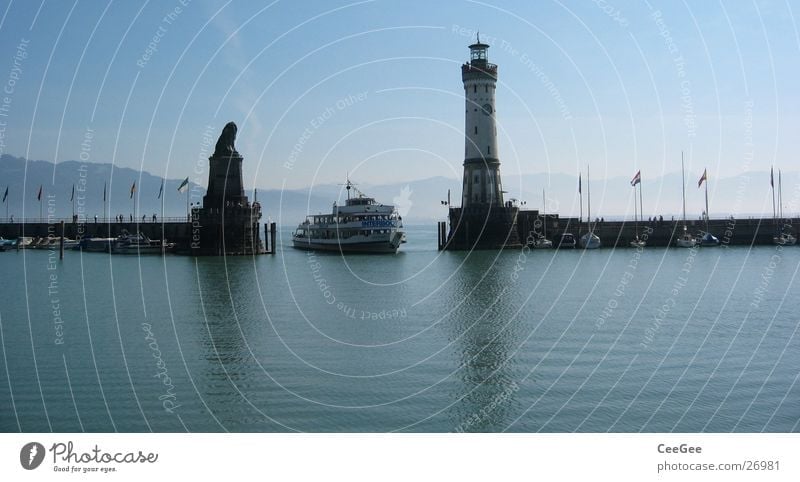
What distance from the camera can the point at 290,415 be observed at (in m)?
23.5

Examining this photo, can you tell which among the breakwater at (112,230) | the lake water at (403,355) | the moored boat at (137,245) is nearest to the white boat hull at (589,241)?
the breakwater at (112,230)

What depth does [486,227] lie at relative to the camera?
101 metres

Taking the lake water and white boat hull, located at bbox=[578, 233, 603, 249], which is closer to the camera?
the lake water

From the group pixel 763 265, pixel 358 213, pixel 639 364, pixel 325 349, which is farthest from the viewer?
pixel 358 213

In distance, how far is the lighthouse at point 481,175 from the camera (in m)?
98.4

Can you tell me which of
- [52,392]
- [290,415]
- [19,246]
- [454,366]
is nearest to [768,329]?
[454,366]

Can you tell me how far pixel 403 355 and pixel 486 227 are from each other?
7034cm

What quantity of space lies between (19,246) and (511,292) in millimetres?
87325

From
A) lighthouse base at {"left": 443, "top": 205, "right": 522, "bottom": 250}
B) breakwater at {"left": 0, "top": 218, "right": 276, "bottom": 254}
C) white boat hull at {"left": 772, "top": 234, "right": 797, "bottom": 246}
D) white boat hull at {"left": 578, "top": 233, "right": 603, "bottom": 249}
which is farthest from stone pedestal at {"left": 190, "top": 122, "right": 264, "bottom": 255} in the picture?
white boat hull at {"left": 772, "top": 234, "right": 797, "bottom": 246}

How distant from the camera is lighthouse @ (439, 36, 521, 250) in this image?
9844cm

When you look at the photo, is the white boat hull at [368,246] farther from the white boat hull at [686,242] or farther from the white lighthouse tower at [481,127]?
the white boat hull at [686,242]

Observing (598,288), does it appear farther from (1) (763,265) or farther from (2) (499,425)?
(2) (499,425)

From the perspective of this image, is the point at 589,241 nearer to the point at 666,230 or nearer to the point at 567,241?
the point at 567,241

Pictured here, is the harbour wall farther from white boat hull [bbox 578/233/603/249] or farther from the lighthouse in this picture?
the lighthouse
